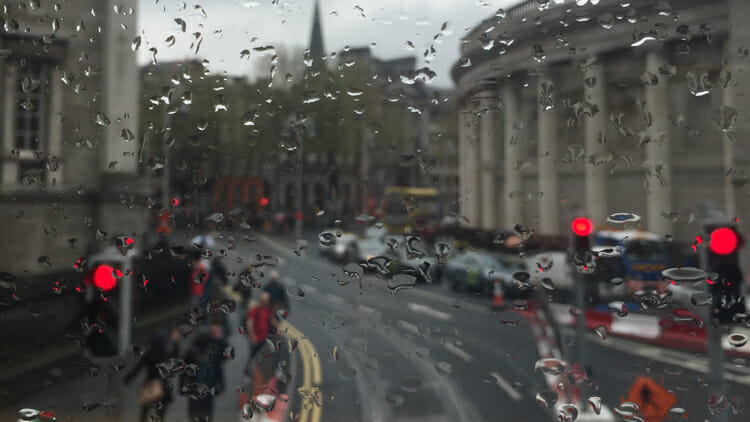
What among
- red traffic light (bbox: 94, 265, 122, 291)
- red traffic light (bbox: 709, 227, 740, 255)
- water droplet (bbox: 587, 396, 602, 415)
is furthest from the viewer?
red traffic light (bbox: 94, 265, 122, 291)

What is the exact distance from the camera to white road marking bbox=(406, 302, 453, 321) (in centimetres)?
81

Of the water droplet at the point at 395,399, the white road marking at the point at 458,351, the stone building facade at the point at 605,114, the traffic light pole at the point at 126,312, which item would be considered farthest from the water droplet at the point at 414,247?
the traffic light pole at the point at 126,312

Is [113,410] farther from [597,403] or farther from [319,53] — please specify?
[597,403]

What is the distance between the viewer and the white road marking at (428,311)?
81 cm

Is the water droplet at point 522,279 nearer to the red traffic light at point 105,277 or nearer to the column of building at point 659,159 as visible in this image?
the column of building at point 659,159

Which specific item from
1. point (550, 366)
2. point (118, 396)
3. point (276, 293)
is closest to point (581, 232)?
point (550, 366)

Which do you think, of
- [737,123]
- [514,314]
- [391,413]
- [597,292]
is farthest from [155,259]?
[737,123]

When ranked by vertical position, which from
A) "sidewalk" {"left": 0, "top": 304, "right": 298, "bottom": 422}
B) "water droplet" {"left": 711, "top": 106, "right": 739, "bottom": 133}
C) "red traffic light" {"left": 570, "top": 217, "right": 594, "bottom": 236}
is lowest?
"sidewalk" {"left": 0, "top": 304, "right": 298, "bottom": 422}

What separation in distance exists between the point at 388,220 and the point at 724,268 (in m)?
0.56

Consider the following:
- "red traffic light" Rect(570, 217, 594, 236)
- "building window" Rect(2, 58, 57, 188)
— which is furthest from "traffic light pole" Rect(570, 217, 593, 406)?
"building window" Rect(2, 58, 57, 188)

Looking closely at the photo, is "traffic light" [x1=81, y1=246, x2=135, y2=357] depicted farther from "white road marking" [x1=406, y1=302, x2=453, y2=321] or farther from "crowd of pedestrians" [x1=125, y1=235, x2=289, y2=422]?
"white road marking" [x1=406, y1=302, x2=453, y2=321]

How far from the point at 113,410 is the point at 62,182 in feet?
1.77

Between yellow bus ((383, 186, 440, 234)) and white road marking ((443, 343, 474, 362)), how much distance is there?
0.81ft

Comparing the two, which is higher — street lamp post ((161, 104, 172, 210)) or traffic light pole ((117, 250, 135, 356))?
street lamp post ((161, 104, 172, 210))
